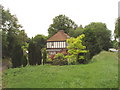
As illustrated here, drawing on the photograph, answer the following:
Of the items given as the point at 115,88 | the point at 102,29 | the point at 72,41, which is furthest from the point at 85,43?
the point at 102,29

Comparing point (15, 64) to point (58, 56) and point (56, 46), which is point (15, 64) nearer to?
point (58, 56)

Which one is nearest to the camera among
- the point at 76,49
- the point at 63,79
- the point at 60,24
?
the point at 63,79

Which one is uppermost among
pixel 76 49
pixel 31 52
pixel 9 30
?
pixel 9 30

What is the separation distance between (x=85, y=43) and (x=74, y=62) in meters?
4.35

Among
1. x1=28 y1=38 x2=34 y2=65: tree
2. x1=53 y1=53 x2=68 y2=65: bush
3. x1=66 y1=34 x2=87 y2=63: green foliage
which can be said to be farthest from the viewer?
x1=66 y1=34 x2=87 y2=63: green foliage

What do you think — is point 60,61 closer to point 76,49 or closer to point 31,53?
point 76,49

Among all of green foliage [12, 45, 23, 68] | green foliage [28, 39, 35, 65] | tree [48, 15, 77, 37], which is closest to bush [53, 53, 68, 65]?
green foliage [28, 39, 35, 65]

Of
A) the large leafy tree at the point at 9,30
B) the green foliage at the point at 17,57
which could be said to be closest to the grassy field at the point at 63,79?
the green foliage at the point at 17,57

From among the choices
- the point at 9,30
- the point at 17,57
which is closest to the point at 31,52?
the point at 17,57

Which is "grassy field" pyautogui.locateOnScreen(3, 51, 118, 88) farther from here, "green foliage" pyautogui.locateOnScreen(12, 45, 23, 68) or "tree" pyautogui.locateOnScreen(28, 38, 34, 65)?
"tree" pyautogui.locateOnScreen(28, 38, 34, 65)

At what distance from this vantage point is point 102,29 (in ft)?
136

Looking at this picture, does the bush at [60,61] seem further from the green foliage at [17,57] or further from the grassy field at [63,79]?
the grassy field at [63,79]

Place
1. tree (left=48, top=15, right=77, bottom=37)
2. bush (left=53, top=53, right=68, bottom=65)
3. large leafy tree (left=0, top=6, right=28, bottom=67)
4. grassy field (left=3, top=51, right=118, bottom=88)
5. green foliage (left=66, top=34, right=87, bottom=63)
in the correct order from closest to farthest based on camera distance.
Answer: grassy field (left=3, top=51, right=118, bottom=88) < bush (left=53, top=53, right=68, bottom=65) < green foliage (left=66, top=34, right=87, bottom=63) < large leafy tree (left=0, top=6, right=28, bottom=67) < tree (left=48, top=15, right=77, bottom=37)

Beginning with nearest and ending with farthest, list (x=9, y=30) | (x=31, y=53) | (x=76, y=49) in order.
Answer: (x=31, y=53) < (x=76, y=49) < (x=9, y=30)
